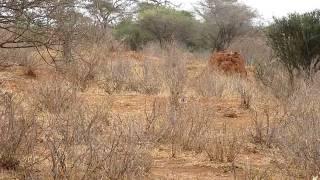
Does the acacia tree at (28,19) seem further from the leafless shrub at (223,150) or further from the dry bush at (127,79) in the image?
the dry bush at (127,79)

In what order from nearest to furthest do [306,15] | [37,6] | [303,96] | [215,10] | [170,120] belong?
[37,6] < [170,120] < [303,96] < [306,15] < [215,10]

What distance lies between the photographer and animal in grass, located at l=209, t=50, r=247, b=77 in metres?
16.8

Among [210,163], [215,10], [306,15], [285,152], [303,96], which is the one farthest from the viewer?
[215,10]

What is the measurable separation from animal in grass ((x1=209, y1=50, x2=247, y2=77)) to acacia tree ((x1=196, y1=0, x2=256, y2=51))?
16756 mm

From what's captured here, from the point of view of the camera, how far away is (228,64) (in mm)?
17016

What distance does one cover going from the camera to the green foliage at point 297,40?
1262 cm

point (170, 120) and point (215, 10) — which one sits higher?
point (215, 10)

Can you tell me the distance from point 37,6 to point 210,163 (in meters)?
2.18

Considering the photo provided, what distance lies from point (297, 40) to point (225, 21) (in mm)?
21560

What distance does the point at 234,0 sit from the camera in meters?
35.4

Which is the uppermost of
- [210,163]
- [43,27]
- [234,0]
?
[234,0]

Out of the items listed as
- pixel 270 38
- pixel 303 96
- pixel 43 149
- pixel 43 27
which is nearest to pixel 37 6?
pixel 43 27

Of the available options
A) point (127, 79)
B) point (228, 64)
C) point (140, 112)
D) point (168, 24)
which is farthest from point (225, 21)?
point (140, 112)

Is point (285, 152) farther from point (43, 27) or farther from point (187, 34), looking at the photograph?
point (187, 34)
